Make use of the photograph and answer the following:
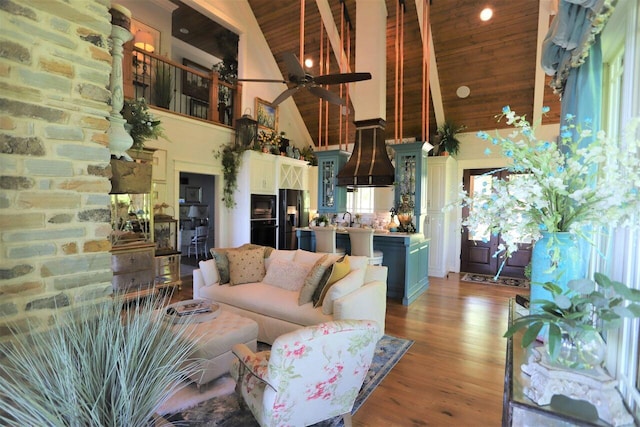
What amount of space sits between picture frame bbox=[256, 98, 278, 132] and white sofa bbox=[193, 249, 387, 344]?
4295 mm

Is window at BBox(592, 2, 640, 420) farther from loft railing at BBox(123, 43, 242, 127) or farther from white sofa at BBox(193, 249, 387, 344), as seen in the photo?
loft railing at BBox(123, 43, 242, 127)

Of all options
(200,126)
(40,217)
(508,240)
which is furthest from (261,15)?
(508,240)

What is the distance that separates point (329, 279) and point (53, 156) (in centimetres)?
232

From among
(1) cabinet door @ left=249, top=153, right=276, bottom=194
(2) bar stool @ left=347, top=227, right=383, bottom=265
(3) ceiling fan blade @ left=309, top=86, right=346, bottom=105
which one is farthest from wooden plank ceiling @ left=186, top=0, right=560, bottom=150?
(2) bar stool @ left=347, top=227, right=383, bottom=265

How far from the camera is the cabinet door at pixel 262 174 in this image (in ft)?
21.2

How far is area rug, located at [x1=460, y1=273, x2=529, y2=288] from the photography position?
603 centimetres

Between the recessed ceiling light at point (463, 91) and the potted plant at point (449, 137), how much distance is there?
0.57m

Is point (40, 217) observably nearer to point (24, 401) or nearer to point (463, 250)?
point (24, 401)

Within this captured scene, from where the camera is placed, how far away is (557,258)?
1.17 metres

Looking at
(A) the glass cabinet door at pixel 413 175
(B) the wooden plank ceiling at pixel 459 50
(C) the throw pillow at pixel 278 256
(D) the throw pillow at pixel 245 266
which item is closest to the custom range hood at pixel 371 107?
(A) the glass cabinet door at pixel 413 175

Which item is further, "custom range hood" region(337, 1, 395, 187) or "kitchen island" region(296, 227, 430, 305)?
"custom range hood" region(337, 1, 395, 187)

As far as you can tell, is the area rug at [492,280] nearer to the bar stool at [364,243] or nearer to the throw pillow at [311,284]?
the bar stool at [364,243]

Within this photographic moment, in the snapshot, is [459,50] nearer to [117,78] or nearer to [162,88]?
[162,88]

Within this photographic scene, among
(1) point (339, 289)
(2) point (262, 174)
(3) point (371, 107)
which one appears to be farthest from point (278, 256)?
(3) point (371, 107)
